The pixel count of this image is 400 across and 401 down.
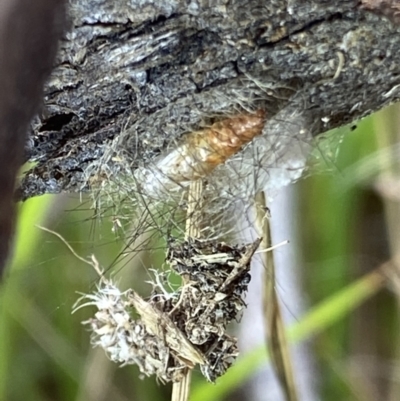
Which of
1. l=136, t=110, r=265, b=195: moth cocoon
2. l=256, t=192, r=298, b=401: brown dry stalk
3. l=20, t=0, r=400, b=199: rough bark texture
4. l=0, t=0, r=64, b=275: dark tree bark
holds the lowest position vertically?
l=256, t=192, r=298, b=401: brown dry stalk

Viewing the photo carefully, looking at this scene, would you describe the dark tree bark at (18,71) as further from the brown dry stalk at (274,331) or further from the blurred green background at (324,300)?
the blurred green background at (324,300)

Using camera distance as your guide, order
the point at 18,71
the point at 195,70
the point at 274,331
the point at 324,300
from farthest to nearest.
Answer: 1. the point at 324,300
2. the point at 274,331
3. the point at 195,70
4. the point at 18,71

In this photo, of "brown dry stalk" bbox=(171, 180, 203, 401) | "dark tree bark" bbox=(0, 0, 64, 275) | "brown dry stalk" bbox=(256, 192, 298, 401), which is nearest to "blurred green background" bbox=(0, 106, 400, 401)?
"brown dry stalk" bbox=(256, 192, 298, 401)

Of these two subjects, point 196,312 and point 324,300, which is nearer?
point 196,312

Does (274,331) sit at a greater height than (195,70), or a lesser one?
lesser

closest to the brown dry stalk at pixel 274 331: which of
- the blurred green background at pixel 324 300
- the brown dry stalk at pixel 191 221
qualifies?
the brown dry stalk at pixel 191 221

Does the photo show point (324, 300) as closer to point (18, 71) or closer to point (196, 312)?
point (196, 312)

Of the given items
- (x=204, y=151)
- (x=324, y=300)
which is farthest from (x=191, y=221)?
(x=324, y=300)

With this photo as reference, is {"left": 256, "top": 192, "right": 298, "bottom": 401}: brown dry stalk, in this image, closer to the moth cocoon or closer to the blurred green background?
the moth cocoon
